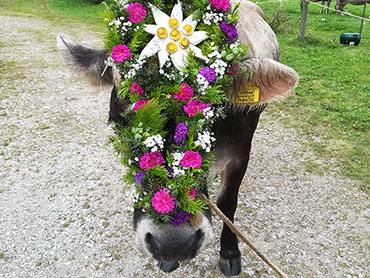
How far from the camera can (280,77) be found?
212 centimetres

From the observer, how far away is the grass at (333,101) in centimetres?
537

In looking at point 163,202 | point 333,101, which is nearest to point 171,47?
point 163,202

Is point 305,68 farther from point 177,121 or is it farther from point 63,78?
point 177,121

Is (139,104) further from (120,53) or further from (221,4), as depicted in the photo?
(221,4)

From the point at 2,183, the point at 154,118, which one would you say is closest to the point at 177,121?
the point at 154,118

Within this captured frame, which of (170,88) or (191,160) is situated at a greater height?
(170,88)

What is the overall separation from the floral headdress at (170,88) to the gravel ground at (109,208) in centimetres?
161

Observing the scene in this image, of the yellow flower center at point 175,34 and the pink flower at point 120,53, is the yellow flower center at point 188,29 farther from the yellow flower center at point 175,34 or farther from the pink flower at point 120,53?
the pink flower at point 120,53

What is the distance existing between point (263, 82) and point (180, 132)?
2.28 feet

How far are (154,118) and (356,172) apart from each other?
4.17 m

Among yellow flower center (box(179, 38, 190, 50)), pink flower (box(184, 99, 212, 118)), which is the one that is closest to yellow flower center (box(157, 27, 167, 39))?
yellow flower center (box(179, 38, 190, 50))

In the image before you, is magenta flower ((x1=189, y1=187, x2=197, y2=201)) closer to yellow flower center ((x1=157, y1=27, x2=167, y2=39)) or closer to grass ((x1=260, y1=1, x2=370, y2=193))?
yellow flower center ((x1=157, y1=27, x2=167, y2=39))

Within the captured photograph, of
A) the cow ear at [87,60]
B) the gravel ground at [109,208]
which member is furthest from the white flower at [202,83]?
the gravel ground at [109,208]

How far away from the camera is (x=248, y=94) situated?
7.41 ft
